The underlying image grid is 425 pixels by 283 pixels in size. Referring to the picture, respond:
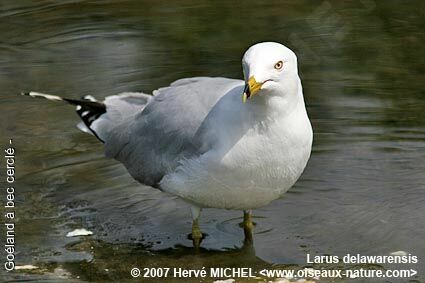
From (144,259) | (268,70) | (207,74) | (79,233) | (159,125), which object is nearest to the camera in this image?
(268,70)

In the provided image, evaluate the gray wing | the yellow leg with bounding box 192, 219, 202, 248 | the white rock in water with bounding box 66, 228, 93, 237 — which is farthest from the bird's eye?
the white rock in water with bounding box 66, 228, 93, 237

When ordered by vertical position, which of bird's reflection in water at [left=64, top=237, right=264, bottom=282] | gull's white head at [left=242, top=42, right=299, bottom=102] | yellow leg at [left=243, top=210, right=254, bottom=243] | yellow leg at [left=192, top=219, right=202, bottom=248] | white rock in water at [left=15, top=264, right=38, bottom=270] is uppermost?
gull's white head at [left=242, top=42, right=299, bottom=102]

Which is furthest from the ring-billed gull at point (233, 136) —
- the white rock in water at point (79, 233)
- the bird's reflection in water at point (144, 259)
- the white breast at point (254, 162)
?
the white rock in water at point (79, 233)

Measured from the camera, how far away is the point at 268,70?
18.5 ft

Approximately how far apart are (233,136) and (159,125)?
2.79ft

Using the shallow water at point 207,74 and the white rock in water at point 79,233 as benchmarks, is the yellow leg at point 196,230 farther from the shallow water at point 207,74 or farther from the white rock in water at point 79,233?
the white rock in water at point 79,233

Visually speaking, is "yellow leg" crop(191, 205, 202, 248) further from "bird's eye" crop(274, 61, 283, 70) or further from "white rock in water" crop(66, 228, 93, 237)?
"bird's eye" crop(274, 61, 283, 70)

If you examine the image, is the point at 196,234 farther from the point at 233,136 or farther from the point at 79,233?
the point at 233,136

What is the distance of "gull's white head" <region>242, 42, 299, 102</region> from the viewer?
555 centimetres

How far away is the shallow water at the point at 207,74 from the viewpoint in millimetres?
6551

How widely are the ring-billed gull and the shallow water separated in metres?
0.38

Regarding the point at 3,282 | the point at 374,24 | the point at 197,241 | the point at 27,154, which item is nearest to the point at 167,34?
the point at 374,24

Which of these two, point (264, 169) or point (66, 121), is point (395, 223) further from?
point (66, 121)

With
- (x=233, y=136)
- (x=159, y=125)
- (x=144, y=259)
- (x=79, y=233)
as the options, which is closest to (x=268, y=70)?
(x=233, y=136)
